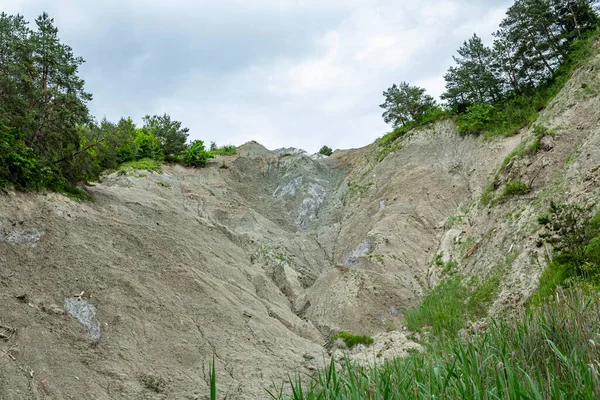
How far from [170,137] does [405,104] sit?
851 inches

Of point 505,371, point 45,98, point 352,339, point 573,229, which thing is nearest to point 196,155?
point 45,98

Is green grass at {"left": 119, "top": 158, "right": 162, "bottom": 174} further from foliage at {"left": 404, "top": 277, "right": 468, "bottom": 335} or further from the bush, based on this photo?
the bush

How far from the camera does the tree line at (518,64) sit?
2536 cm

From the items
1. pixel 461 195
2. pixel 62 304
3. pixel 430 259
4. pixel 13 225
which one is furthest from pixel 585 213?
pixel 13 225

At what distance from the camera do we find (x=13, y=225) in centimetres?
1253

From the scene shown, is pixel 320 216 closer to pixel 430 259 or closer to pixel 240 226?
pixel 240 226

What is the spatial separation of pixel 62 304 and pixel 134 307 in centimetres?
199

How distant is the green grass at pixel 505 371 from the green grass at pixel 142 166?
2611 centimetres

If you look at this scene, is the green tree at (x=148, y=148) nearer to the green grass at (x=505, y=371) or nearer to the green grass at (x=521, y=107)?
the green grass at (x=521, y=107)

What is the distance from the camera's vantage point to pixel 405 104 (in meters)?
34.3

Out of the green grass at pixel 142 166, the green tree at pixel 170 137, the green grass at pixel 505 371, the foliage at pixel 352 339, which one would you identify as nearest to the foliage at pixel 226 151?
the green tree at pixel 170 137

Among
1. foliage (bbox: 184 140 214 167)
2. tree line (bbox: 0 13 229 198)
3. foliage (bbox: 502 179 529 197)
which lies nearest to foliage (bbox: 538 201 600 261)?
foliage (bbox: 502 179 529 197)

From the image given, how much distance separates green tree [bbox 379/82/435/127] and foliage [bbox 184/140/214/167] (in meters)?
16.8

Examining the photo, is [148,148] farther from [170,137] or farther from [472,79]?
[472,79]
